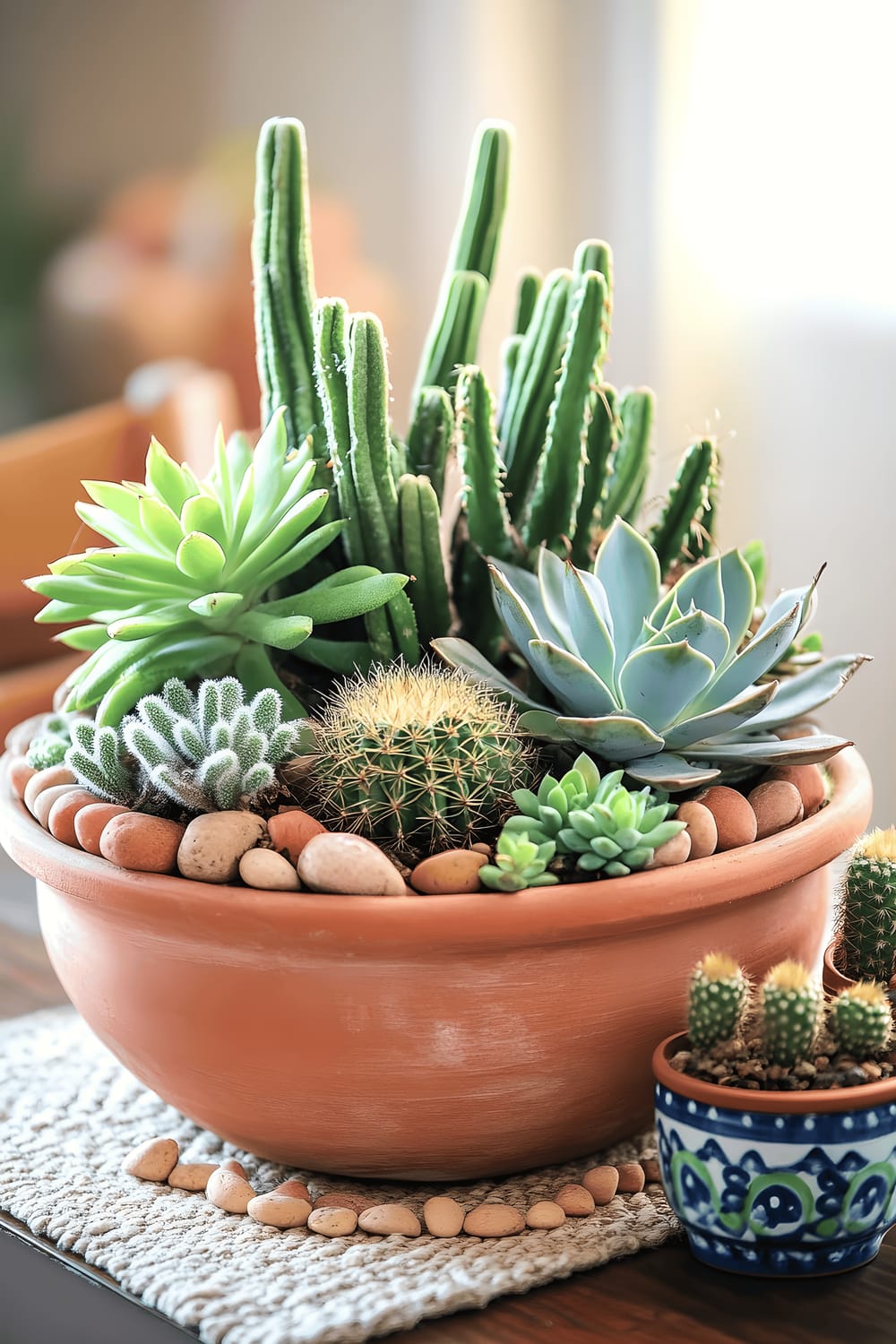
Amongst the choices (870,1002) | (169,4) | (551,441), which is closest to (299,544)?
(551,441)

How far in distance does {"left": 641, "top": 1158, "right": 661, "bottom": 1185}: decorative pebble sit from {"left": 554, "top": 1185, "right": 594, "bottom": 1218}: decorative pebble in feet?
0.16

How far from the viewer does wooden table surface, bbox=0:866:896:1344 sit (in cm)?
60

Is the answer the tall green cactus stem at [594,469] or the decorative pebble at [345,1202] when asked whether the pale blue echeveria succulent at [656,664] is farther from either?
the decorative pebble at [345,1202]

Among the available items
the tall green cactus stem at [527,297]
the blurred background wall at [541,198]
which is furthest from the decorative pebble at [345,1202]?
the blurred background wall at [541,198]

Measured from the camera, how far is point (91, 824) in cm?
76

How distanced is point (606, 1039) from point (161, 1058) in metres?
0.25

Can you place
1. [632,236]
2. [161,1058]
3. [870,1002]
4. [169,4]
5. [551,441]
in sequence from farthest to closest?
[632,236]
[169,4]
[551,441]
[161,1058]
[870,1002]

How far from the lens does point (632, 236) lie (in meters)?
2.60

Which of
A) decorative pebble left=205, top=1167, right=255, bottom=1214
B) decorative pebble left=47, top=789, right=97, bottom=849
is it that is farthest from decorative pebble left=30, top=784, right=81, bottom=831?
decorative pebble left=205, top=1167, right=255, bottom=1214

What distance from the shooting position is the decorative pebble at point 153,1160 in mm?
785

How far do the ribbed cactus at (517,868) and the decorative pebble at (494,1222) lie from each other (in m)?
0.17

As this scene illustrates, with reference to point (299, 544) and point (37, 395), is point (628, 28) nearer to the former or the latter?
point (37, 395)

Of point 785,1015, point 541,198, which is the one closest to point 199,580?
point 785,1015

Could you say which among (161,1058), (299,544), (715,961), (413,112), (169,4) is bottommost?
(161,1058)
